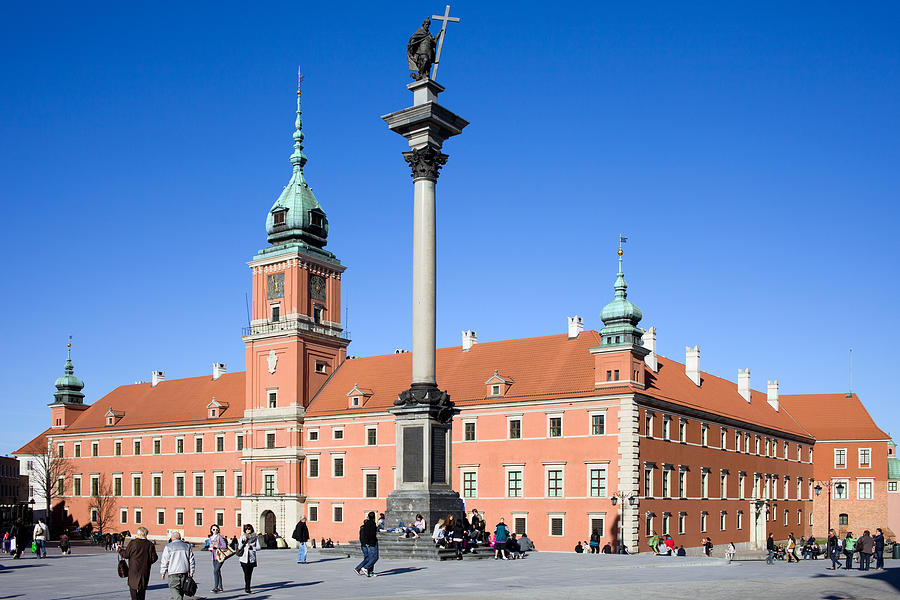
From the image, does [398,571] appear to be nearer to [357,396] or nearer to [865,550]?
[865,550]

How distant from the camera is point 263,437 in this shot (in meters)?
71.2

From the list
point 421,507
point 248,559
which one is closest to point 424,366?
point 421,507

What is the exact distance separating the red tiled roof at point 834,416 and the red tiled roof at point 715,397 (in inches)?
52.3

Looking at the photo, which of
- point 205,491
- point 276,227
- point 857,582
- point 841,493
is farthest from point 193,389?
point 857,582

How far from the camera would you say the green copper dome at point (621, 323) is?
55625 millimetres

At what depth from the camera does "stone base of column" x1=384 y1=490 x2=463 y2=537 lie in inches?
1145

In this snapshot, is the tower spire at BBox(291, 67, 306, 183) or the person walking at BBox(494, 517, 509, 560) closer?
the person walking at BBox(494, 517, 509, 560)

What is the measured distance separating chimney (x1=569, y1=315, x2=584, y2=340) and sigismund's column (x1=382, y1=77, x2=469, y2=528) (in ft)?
104

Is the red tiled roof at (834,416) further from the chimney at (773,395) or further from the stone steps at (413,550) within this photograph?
the stone steps at (413,550)

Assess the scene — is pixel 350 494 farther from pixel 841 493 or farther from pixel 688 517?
pixel 841 493

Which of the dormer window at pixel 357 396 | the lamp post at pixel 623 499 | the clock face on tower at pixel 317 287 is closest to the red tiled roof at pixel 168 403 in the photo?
the clock face on tower at pixel 317 287

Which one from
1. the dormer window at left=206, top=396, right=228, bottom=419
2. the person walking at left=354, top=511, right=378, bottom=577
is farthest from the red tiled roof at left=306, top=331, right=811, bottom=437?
the person walking at left=354, top=511, right=378, bottom=577

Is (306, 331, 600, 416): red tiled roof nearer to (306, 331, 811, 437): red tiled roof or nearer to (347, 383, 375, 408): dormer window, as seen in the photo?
(306, 331, 811, 437): red tiled roof

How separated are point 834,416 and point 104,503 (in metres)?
65.7
